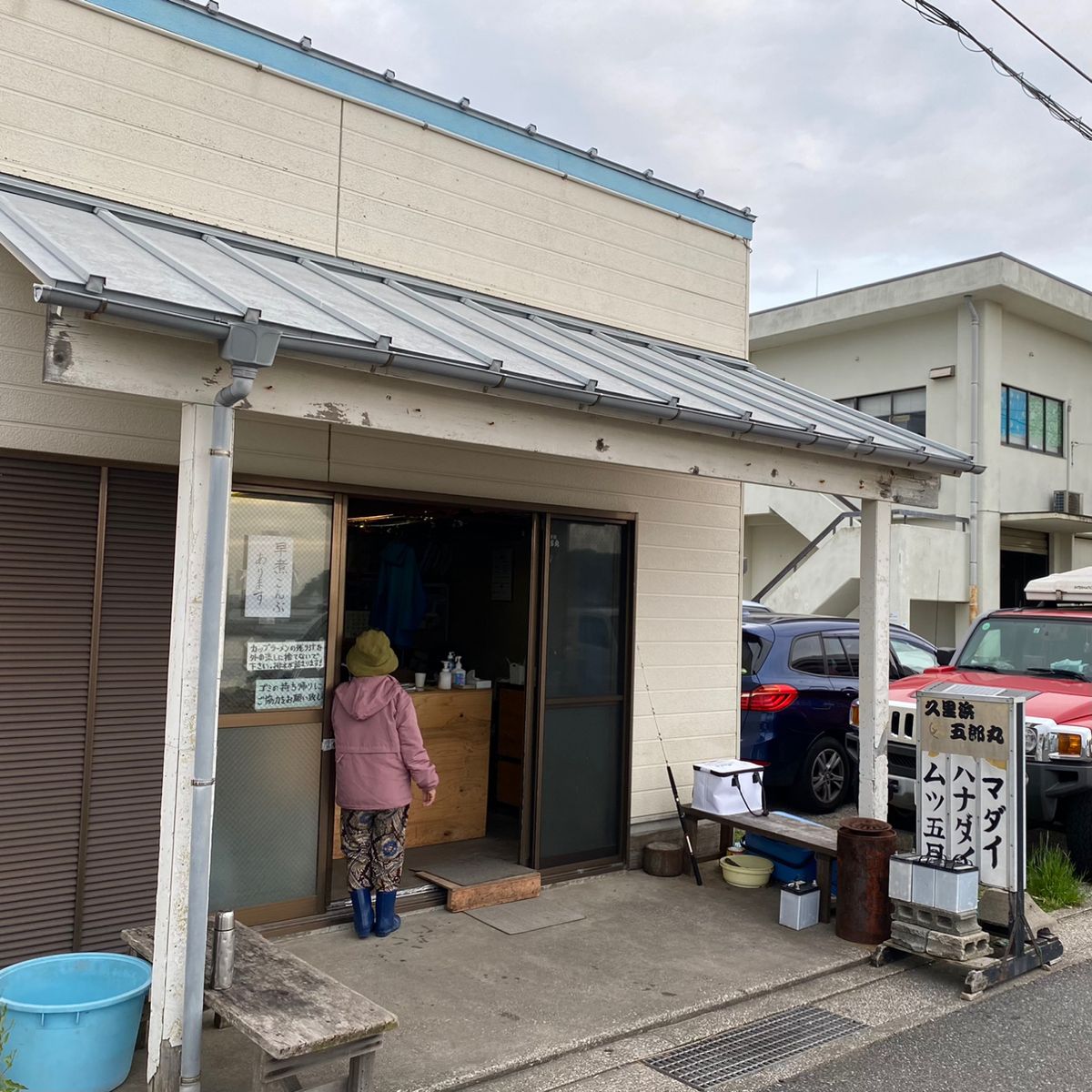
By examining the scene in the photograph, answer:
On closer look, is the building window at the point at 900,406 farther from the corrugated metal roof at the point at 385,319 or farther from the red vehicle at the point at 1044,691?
the corrugated metal roof at the point at 385,319

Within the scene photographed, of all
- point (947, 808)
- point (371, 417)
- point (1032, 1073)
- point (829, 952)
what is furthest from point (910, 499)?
point (371, 417)

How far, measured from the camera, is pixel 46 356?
356 cm

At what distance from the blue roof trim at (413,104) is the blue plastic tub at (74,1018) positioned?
4.61 meters

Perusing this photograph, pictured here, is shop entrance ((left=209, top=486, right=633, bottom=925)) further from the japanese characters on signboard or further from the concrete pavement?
the japanese characters on signboard

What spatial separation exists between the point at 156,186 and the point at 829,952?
18.1 feet

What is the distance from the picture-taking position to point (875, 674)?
6.69m

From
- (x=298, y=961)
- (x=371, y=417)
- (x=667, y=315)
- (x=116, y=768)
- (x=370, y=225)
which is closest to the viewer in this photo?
(x=298, y=961)

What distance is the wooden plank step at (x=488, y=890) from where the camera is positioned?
6.20 meters

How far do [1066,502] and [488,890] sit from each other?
16636mm

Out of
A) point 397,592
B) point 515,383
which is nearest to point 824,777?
point 397,592

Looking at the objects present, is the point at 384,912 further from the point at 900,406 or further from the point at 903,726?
the point at 900,406

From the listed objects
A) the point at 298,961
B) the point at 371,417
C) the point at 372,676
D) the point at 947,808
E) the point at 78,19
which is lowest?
the point at 298,961

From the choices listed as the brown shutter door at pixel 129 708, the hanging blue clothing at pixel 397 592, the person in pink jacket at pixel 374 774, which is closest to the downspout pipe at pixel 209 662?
the brown shutter door at pixel 129 708

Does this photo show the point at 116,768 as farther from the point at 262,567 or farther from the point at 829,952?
the point at 829,952
